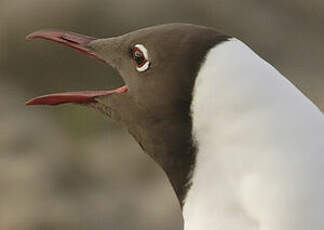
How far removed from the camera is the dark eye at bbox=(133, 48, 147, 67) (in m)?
1.56

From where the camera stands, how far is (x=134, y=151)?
441 cm

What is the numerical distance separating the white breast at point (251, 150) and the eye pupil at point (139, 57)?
144 millimetres

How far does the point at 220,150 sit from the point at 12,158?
9.92 feet

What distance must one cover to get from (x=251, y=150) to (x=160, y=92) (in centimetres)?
21

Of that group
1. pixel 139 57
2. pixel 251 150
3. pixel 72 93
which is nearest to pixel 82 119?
pixel 72 93

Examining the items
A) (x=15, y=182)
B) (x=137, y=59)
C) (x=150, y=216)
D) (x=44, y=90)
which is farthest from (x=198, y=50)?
(x=44, y=90)

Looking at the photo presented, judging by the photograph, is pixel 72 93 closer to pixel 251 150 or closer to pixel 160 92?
pixel 160 92

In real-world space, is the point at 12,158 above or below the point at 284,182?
below

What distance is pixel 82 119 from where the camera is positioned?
459 cm

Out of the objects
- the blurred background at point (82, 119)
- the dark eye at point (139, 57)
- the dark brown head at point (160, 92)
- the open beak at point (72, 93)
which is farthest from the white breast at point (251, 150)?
the blurred background at point (82, 119)

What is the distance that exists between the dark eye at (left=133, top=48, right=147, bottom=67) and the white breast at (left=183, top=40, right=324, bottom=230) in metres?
0.14

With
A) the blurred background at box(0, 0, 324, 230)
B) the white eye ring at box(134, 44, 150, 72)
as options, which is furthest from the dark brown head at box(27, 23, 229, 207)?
the blurred background at box(0, 0, 324, 230)

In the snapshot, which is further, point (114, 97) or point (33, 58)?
point (33, 58)

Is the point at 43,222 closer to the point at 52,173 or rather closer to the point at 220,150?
the point at 52,173
